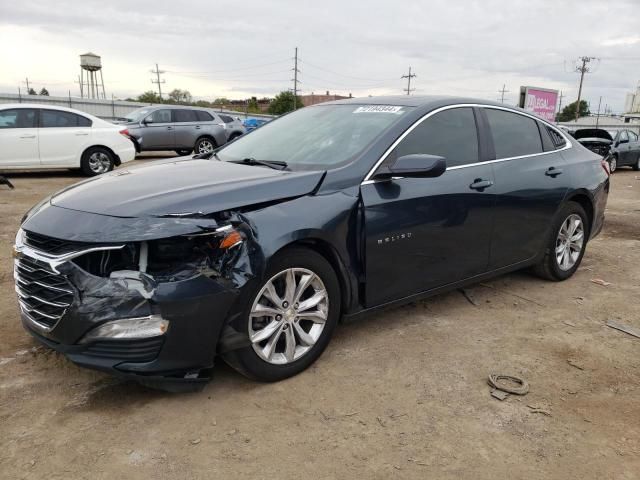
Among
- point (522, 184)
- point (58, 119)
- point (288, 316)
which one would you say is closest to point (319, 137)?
point (288, 316)

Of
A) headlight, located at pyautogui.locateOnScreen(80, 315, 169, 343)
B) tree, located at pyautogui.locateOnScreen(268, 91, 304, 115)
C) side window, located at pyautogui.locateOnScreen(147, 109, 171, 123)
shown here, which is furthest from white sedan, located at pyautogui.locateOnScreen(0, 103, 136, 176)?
tree, located at pyautogui.locateOnScreen(268, 91, 304, 115)

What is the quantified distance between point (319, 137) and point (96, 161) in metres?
9.12

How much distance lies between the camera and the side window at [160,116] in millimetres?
15914

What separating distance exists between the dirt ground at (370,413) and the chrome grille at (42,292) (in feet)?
1.43

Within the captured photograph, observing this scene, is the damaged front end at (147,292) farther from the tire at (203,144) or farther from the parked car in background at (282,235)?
the tire at (203,144)

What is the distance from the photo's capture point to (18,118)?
10555 mm

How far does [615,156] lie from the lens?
1692 cm

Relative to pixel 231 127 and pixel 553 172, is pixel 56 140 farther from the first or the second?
pixel 553 172

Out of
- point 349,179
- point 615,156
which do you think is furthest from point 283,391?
point 615,156

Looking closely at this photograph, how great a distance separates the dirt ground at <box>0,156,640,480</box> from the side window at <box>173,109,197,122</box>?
508 inches

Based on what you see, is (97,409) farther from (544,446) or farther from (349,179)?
(544,446)

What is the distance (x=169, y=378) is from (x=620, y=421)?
2.32m

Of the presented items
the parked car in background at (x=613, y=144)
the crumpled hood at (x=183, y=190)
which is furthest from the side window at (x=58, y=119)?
the parked car in background at (x=613, y=144)

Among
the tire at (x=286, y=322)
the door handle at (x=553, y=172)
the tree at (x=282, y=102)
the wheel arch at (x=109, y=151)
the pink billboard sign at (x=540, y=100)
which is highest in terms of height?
the tree at (x=282, y=102)
